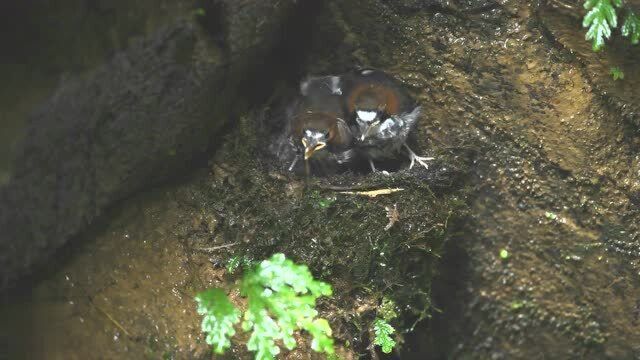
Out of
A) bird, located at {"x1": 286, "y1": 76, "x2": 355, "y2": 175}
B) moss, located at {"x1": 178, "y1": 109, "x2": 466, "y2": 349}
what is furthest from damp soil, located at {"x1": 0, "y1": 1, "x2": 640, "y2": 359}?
bird, located at {"x1": 286, "y1": 76, "x2": 355, "y2": 175}

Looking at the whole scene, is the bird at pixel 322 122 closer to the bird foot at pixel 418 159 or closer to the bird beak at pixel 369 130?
the bird beak at pixel 369 130

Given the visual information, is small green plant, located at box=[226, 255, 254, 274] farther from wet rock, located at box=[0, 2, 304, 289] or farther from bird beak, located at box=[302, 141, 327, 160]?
bird beak, located at box=[302, 141, 327, 160]

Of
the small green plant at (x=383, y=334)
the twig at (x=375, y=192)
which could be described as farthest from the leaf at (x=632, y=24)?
the small green plant at (x=383, y=334)

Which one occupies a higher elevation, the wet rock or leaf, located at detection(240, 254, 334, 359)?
the wet rock

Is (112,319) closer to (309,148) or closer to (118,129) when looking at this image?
(118,129)

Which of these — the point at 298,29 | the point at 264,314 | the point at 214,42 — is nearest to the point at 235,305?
the point at 264,314

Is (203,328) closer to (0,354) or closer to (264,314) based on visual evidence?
(264,314)
